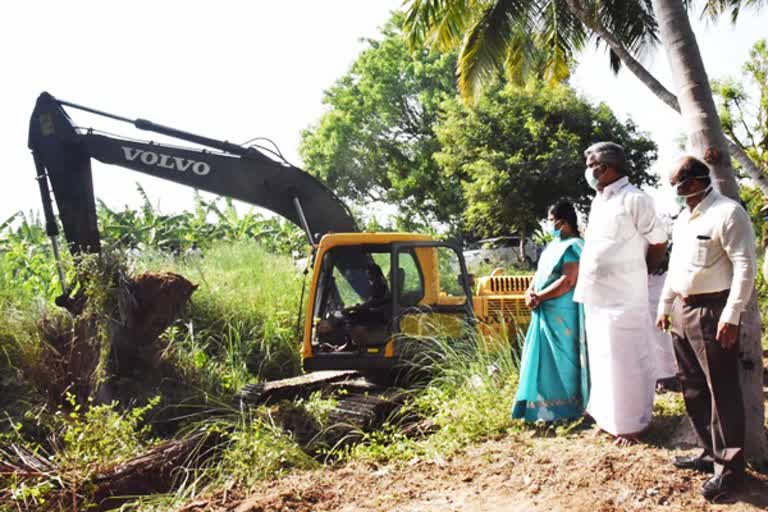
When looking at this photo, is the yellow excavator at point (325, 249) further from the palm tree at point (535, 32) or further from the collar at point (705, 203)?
the palm tree at point (535, 32)

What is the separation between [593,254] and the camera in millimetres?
4477

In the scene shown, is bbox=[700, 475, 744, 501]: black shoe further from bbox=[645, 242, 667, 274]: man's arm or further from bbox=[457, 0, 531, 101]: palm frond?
bbox=[457, 0, 531, 101]: palm frond

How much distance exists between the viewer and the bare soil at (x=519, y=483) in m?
3.74

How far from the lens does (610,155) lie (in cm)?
449

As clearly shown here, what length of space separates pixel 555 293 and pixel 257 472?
2.55 m

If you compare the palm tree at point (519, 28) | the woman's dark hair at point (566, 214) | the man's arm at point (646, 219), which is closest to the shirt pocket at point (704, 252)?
the man's arm at point (646, 219)

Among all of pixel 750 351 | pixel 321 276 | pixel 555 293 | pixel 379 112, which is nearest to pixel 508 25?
pixel 321 276

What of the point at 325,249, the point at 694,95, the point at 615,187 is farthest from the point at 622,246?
the point at 325,249

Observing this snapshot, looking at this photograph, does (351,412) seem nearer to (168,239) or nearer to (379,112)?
(168,239)

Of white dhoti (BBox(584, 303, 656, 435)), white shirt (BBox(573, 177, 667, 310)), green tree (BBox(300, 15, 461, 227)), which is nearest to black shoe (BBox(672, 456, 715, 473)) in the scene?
white dhoti (BBox(584, 303, 656, 435))

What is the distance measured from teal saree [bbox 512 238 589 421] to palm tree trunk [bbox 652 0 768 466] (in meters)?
1.02

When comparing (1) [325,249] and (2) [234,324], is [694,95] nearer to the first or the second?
(1) [325,249]

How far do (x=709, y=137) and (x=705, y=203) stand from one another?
81cm

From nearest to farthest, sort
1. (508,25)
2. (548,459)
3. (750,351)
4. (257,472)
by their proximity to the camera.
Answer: (750,351) → (548,459) → (257,472) → (508,25)
